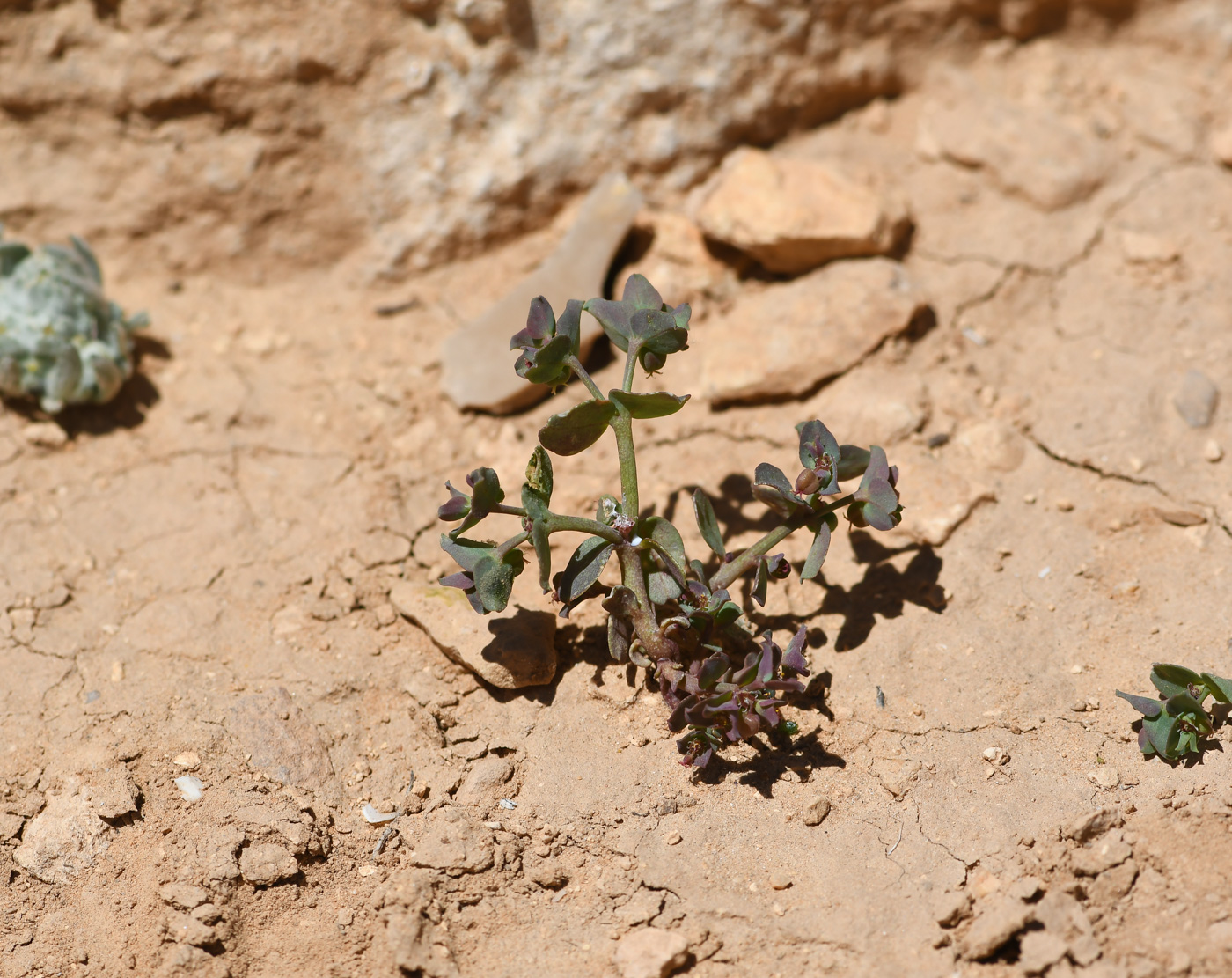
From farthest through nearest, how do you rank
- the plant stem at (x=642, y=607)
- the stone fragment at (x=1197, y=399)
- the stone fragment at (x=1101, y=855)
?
the stone fragment at (x=1197, y=399) → the plant stem at (x=642, y=607) → the stone fragment at (x=1101, y=855)

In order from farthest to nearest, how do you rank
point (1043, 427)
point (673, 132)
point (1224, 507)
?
point (673, 132) < point (1043, 427) < point (1224, 507)

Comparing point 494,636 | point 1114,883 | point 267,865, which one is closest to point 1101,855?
point 1114,883

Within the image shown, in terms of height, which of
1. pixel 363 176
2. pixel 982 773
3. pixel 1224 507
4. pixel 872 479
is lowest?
pixel 982 773

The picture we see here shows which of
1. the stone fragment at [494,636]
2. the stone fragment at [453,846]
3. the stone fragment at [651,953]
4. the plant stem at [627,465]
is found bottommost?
the stone fragment at [651,953]

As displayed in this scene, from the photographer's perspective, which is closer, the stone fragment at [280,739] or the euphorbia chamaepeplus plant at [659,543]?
the euphorbia chamaepeplus plant at [659,543]

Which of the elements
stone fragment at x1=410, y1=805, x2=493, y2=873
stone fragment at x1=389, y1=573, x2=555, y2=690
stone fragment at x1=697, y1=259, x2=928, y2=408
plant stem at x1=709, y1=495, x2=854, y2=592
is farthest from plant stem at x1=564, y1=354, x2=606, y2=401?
stone fragment at x1=410, y1=805, x2=493, y2=873

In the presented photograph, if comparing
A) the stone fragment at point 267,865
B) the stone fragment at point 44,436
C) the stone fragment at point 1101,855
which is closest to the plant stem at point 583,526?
the stone fragment at point 267,865

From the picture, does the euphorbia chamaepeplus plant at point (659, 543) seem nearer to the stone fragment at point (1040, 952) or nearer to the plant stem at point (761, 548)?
the plant stem at point (761, 548)

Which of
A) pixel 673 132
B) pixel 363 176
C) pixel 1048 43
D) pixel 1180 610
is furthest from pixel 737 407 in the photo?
pixel 1048 43

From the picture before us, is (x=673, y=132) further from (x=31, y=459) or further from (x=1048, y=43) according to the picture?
(x=31, y=459)
